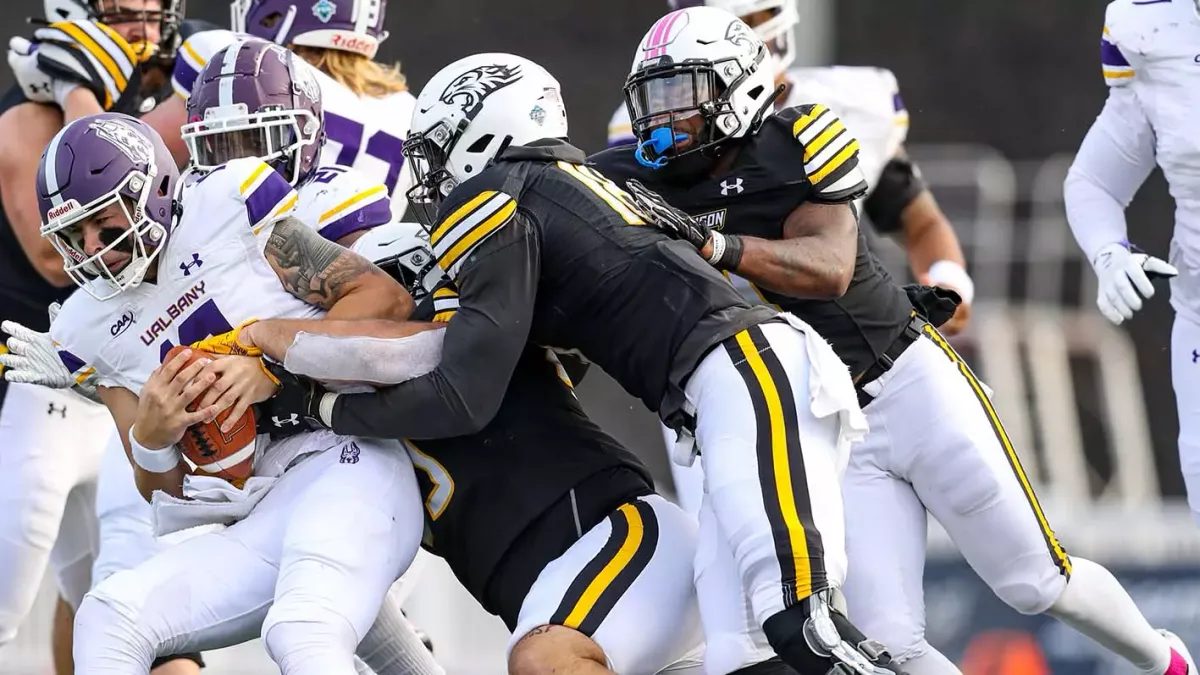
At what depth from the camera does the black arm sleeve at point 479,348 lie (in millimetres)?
3457

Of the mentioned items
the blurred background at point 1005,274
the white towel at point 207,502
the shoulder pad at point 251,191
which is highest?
the shoulder pad at point 251,191

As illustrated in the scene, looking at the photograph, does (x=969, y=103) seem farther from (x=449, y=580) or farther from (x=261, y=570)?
(x=261, y=570)

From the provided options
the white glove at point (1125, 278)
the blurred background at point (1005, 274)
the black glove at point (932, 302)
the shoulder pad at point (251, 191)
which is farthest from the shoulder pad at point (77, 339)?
the blurred background at point (1005, 274)

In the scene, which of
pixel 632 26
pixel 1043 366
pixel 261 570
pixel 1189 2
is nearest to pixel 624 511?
pixel 261 570

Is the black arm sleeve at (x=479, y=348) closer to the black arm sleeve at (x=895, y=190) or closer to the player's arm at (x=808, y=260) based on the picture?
the player's arm at (x=808, y=260)

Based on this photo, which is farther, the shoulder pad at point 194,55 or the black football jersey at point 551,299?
the shoulder pad at point 194,55

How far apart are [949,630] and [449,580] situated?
1.88 metres

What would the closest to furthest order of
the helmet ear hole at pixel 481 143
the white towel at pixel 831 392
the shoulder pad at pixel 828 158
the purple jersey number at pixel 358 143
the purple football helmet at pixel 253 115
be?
the white towel at pixel 831 392 → the helmet ear hole at pixel 481 143 → the shoulder pad at pixel 828 158 → the purple football helmet at pixel 253 115 → the purple jersey number at pixel 358 143

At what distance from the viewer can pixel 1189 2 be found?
171 inches

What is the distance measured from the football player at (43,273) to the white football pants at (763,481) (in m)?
2.23

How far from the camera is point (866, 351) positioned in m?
4.01

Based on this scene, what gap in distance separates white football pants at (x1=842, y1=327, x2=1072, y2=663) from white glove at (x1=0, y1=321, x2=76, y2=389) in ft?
5.51

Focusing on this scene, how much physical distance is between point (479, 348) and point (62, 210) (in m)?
0.90

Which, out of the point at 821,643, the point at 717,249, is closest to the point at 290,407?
the point at 717,249
